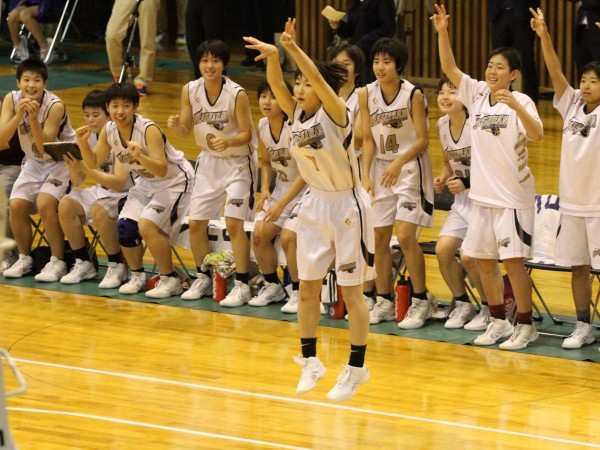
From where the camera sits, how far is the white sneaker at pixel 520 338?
8500 millimetres

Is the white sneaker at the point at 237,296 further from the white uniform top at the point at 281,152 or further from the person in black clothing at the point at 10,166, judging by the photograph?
the person in black clothing at the point at 10,166

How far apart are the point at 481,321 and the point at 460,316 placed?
6.1 inches

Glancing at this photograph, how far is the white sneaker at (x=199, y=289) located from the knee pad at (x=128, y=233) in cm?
52

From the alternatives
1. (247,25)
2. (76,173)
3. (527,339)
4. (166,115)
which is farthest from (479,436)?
(247,25)

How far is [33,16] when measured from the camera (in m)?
18.3

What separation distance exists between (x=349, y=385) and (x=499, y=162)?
1959 millimetres

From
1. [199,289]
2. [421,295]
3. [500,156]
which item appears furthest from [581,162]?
[199,289]

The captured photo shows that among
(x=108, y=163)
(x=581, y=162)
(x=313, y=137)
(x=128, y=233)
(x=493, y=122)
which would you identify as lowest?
(x=128, y=233)

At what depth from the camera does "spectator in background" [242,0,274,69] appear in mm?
17984

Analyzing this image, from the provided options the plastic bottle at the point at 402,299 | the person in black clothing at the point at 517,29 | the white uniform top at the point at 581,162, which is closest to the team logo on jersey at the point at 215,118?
the plastic bottle at the point at 402,299

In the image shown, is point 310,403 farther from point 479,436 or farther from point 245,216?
point 245,216

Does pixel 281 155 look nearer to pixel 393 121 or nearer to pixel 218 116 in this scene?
pixel 218 116

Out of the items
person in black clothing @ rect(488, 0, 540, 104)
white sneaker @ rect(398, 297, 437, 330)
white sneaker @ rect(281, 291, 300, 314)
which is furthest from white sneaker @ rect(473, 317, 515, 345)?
person in black clothing @ rect(488, 0, 540, 104)

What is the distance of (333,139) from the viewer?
7.13 m
